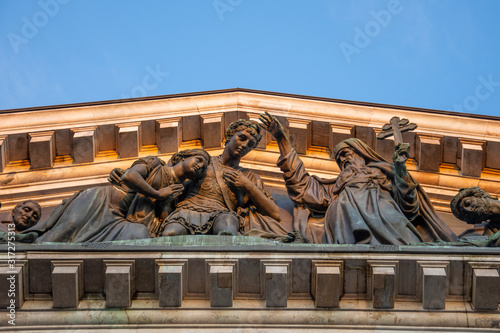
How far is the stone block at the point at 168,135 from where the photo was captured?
871 inches

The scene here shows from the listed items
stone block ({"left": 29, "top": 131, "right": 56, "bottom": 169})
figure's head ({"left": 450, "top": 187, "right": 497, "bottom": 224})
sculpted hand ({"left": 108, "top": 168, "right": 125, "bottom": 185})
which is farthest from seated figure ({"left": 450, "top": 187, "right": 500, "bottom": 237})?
stone block ({"left": 29, "top": 131, "right": 56, "bottom": 169})

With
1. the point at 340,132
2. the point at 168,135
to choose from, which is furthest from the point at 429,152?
the point at 168,135

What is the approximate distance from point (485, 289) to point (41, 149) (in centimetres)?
873

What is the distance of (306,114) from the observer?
22250 mm

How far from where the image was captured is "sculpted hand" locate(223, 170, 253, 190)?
1920cm

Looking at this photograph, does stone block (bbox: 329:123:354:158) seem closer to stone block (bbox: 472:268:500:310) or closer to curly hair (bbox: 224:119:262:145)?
curly hair (bbox: 224:119:262:145)

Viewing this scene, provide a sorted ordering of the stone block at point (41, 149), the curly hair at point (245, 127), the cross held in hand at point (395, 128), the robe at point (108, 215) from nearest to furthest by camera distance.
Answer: the robe at point (108, 215) → the cross held in hand at point (395, 128) → the curly hair at point (245, 127) → the stone block at point (41, 149)

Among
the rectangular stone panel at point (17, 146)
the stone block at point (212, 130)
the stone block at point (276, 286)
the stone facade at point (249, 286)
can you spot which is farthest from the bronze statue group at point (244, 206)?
the rectangular stone panel at point (17, 146)

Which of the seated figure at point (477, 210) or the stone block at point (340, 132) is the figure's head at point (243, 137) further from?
the seated figure at point (477, 210)

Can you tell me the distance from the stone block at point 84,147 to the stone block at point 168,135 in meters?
1.17

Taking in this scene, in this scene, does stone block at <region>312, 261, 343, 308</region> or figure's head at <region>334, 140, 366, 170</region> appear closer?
stone block at <region>312, 261, 343, 308</region>

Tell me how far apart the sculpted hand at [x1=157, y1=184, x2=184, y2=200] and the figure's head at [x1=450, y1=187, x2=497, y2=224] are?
4174 mm

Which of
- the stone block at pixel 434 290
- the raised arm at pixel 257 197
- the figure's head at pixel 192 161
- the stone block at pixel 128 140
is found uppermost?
the stone block at pixel 128 140

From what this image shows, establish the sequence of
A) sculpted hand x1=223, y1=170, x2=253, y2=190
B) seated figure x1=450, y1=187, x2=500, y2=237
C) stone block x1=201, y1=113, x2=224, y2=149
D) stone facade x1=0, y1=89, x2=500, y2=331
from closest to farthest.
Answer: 1. stone facade x1=0, y1=89, x2=500, y2=331
2. seated figure x1=450, y1=187, x2=500, y2=237
3. sculpted hand x1=223, y1=170, x2=253, y2=190
4. stone block x1=201, y1=113, x2=224, y2=149
